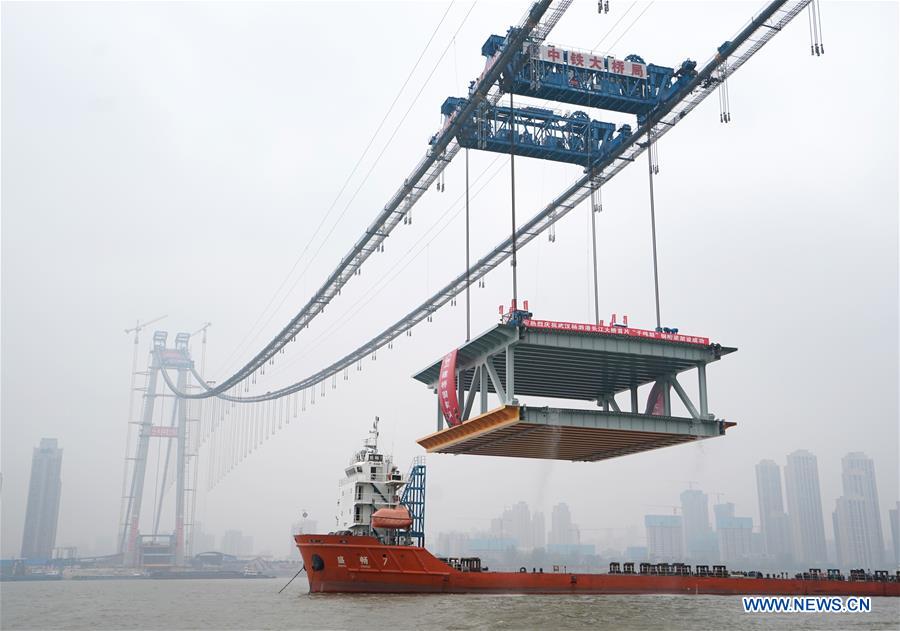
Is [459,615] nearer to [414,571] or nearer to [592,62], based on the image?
[414,571]

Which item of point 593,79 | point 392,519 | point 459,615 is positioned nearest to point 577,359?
point 459,615

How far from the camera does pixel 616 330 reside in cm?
4009

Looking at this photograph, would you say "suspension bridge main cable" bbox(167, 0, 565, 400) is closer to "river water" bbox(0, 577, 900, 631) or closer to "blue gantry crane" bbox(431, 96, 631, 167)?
"blue gantry crane" bbox(431, 96, 631, 167)

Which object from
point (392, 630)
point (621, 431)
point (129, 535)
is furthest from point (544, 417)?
point (129, 535)

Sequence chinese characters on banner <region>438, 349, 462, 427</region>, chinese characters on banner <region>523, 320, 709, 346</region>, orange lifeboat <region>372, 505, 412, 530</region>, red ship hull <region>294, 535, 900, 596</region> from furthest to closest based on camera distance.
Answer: orange lifeboat <region>372, 505, 412, 530</region> → red ship hull <region>294, 535, 900, 596</region> → chinese characters on banner <region>438, 349, 462, 427</region> → chinese characters on banner <region>523, 320, 709, 346</region>

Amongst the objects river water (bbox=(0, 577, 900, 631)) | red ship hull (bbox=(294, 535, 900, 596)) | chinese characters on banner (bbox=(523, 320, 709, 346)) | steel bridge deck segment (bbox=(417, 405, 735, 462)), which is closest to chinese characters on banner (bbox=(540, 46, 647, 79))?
chinese characters on banner (bbox=(523, 320, 709, 346))

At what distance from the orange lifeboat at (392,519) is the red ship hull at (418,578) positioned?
1127mm

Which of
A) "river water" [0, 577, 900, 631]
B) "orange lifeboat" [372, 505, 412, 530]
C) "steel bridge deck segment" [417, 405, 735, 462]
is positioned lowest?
"river water" [0, 577, 900, 631]

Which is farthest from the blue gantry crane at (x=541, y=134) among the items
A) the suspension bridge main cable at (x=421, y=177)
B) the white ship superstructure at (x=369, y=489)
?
the white ship superstructure at (x=369, y=489)

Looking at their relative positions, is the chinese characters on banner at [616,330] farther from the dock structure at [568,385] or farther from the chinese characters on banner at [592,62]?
the chinese characters on banner at [592,62]

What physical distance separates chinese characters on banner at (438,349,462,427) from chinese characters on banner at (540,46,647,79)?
16.1 m

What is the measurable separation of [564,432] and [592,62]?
19.4m

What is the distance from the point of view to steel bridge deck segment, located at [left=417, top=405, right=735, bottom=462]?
129 ft

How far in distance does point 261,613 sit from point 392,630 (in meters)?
14.7
